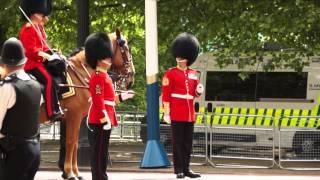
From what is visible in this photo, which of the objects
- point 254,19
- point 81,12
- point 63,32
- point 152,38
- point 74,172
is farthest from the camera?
point 63,32

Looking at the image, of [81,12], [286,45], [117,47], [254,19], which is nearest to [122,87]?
[117,47]

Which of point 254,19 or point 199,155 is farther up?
point 254,19

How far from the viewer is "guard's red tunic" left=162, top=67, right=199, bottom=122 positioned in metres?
10.2

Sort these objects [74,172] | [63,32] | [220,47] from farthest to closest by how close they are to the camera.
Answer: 1. [63,32]
2. [220,47]
3. [74,172]

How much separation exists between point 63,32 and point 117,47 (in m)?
10.3

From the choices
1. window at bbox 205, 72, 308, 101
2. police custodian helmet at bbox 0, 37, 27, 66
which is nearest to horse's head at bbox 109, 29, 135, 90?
police custodian helmet at bbox 0, 37, 27, 66

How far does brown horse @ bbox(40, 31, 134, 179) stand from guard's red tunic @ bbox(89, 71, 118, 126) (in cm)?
147

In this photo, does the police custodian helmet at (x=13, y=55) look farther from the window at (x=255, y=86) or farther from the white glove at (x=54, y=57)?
the window at (x=255, y=86)

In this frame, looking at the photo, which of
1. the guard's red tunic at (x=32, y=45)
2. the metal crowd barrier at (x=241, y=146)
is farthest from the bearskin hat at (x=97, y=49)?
the metal crowd barrier at (x=241, y=146)

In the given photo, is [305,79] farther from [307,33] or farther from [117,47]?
[117,47]

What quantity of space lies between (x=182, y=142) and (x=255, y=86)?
25.3ft

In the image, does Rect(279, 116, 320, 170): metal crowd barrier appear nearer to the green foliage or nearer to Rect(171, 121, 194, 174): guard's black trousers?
the green foliage

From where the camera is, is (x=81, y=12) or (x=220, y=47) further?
(x=220, y=47)

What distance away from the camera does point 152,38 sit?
12273 millimetres
